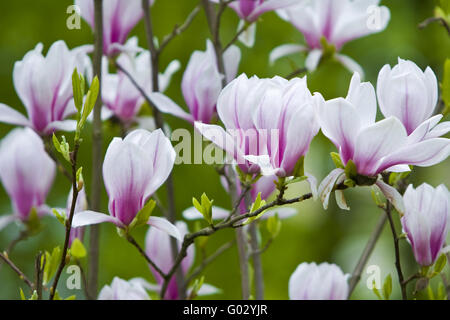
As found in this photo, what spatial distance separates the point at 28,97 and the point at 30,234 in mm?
238

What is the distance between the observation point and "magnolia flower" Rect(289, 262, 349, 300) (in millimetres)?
697

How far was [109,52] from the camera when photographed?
0.79 meters

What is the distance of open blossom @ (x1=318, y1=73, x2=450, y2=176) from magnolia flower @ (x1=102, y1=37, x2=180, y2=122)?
374 mm

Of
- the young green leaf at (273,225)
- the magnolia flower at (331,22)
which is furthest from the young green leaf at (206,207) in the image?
the magnolia flower at (331,22)

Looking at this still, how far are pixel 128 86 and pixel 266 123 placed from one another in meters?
0.36

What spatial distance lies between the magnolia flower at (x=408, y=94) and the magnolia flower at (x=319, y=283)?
214mm

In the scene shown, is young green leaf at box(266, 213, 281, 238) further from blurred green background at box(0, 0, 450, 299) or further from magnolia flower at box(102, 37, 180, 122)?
blurred green background at box(0, 0, 450, 299)

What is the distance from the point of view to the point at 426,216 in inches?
23.9

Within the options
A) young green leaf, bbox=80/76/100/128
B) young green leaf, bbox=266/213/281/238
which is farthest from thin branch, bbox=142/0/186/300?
young green leaf, bbox=80/76/100/128

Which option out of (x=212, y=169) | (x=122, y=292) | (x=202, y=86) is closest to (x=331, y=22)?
(x=202, y=86)

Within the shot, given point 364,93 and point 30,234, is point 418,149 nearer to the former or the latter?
point 364,93

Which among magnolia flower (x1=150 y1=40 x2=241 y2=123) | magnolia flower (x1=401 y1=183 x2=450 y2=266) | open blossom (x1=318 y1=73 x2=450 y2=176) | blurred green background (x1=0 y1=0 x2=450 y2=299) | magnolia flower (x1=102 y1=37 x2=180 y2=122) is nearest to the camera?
open blossom (x1=318 y1=73 x2=450 y2=176)

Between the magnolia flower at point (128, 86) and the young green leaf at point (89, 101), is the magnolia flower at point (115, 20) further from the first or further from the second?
Answer: the young green leaf at point (89, 101)

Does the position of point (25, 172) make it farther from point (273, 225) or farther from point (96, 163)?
point (273, 225)
